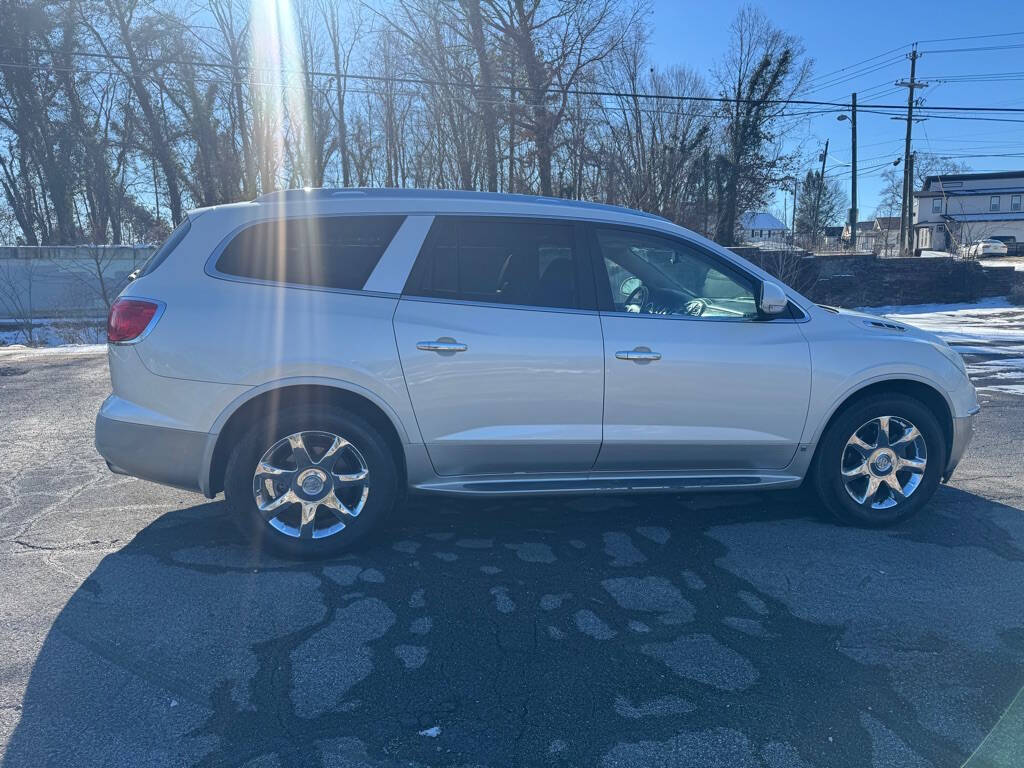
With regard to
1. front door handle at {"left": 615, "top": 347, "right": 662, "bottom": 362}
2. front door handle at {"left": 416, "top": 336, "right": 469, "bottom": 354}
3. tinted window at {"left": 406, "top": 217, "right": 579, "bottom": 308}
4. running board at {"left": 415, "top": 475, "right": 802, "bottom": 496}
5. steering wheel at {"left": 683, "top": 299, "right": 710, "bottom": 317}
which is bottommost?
running board at {"left": 415, "top": 475, "right": 802, "bottom": 496}

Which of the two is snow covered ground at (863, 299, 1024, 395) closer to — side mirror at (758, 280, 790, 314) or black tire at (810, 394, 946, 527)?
black tire at (810, 394, 946, 527)

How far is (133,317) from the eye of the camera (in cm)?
383

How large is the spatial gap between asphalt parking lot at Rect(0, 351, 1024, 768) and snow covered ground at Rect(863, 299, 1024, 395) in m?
6.14

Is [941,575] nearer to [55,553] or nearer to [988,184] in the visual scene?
[55,553]

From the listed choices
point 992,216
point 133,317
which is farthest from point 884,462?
point 992,216

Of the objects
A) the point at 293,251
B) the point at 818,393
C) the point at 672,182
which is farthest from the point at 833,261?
the point at 293,251

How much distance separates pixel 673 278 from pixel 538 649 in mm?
2310

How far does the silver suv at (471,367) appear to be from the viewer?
386cm

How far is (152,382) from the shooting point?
12.6 ft

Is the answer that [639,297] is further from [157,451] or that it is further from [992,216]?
[992,216]

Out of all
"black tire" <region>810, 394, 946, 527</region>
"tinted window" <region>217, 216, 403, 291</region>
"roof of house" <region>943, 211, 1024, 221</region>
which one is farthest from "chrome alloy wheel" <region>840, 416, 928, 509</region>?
"roof of house" <region>943, 211, 1024, 221</region>

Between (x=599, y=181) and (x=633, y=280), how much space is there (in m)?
23.7

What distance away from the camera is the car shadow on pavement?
2543 mm

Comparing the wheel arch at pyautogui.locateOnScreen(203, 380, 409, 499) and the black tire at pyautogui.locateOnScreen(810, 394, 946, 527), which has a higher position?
the wheel arch at pyautogui.locateOnScreen(203, 380, 409, 499)
